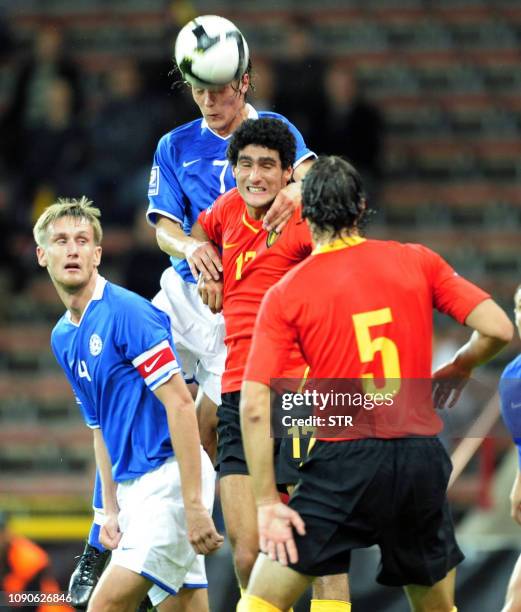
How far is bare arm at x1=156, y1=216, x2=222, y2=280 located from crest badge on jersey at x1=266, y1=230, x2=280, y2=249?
0.26m

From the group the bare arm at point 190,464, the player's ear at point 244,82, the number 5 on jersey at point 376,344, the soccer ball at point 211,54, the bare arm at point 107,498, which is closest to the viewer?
the number 5 on jersey at point 376,344

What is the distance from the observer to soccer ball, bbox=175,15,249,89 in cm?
571

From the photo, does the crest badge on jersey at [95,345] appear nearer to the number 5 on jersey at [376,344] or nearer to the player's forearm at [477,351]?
the number 5 on jersey at [376,344]

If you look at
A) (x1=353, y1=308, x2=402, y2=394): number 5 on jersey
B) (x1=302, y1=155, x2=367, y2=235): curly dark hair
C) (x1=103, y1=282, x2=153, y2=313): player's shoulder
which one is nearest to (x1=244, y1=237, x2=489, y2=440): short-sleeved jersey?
(x1=353, y1=308, x2=402, y2=394): number 5 on jersey

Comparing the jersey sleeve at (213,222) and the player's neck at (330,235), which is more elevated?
the jersey sleeve at (213,222)

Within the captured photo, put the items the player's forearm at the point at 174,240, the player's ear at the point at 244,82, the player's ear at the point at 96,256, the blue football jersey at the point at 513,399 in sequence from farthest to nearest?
the blue football jersey at the point at 513,399, the player's ear at the point at 244,82, the player's forearm at the point at 174,240, the player's ear at the point at 96,256

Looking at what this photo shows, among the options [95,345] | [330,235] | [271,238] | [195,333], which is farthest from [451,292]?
[195,333]

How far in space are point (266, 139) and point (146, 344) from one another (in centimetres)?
99

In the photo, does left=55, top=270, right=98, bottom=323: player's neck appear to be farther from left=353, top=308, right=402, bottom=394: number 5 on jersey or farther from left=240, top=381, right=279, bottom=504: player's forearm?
left=353, top=308, right=402, bottom=394: number 5 on jersey

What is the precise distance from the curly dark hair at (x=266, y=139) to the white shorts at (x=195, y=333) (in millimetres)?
1055

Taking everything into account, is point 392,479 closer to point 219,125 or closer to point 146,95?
point 219,125

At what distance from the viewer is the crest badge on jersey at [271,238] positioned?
5.20m

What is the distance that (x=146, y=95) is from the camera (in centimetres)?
1186

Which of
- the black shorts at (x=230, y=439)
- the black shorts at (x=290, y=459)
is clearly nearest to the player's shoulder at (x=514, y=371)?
the black shorts at (x=290, y=459)
